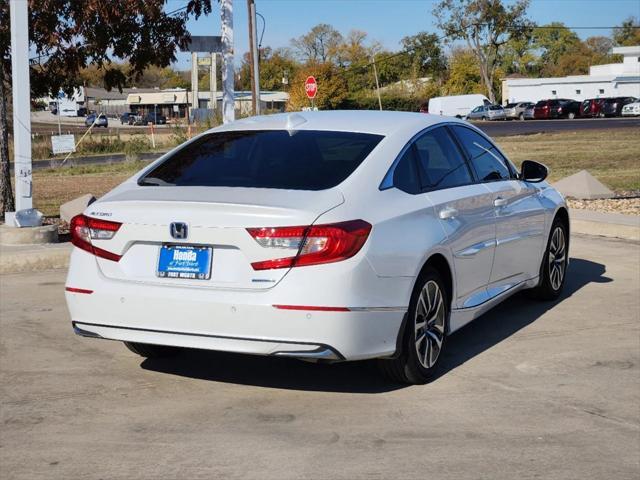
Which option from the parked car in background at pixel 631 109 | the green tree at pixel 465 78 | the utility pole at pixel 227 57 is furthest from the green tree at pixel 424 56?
the utility pole at pixel 227 57

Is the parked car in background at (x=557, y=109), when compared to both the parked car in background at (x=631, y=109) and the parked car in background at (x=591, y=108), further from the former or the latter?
the parked car in background at (x=631, y=109)

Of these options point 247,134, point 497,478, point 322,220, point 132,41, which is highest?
point 132,41

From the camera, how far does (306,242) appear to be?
5375mm

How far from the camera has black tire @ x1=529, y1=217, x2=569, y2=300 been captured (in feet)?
28.0

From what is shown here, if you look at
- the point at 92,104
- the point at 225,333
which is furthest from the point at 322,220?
the point at 92,104

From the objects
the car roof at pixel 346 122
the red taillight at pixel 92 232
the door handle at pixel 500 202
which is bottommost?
the red taillight at pixel 92 232

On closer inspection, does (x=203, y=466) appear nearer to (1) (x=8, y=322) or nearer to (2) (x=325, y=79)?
(1) (x=8, y=322)

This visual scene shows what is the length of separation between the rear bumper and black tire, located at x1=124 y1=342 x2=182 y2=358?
0.81 meters

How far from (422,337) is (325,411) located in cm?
85

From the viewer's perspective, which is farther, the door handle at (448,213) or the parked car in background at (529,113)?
the parked car in background at (529,113)

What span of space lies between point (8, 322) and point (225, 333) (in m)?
3.22

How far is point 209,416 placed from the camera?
5.57 metres

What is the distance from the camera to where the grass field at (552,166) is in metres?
20.4

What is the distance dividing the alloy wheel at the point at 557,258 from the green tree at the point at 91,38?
6720 millimetres
